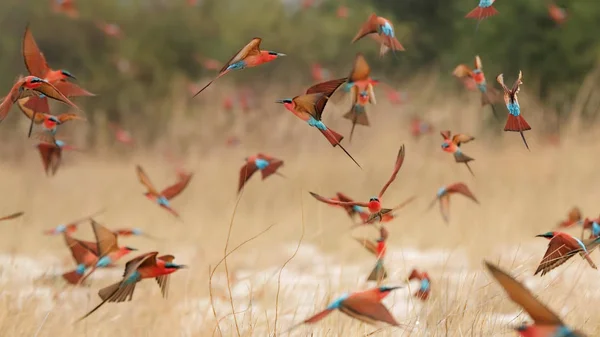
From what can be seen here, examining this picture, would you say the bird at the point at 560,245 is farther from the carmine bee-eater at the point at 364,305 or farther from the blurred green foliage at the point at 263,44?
the blurred green foliage at the point at 263,44

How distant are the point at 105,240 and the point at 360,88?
2.36 ft

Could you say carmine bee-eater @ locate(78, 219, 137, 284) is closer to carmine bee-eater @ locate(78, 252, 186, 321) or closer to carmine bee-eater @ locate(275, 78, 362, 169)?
carmine bee-eater @ locate(78, 252, 186, 321)

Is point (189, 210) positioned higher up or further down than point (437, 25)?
further down

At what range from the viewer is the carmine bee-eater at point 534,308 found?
94 centimetres

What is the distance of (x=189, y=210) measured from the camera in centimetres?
604

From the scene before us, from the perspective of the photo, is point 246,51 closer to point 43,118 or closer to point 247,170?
point 247,170

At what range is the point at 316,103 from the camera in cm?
136

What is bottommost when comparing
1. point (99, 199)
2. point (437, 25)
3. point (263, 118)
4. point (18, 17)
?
point (99, 199)

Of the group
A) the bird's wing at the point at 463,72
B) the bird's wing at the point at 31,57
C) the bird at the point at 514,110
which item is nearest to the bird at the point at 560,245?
the bird at the point at 514,110

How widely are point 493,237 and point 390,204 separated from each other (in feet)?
2.52

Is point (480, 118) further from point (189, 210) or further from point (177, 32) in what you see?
point (177, 32)

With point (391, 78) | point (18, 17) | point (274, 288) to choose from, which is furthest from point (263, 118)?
point (274, 288)

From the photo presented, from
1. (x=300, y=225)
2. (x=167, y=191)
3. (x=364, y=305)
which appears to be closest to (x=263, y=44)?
(x=300, y=225)

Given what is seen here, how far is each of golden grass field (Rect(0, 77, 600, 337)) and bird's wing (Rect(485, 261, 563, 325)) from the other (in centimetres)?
77
